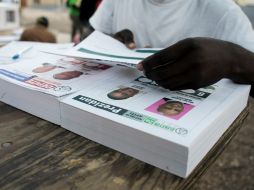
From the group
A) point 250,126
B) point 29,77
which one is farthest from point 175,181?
point 250,126

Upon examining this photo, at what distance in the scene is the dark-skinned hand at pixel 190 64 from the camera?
1.56ft

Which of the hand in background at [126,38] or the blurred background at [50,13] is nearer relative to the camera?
the hand in background at [126,38]

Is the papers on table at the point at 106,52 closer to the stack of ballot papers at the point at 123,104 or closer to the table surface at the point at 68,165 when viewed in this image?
the stack of ballot papers at the point at 123,104

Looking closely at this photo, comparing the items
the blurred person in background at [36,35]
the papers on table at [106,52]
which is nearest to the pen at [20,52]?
the papers on table at [106,52]

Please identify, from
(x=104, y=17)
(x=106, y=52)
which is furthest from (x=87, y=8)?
(x=106, y=52)

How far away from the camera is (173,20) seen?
904mm

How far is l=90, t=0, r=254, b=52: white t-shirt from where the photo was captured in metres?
0.80

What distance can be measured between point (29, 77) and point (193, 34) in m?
0.51

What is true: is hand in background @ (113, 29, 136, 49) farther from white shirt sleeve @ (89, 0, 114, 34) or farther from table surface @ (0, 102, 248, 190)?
table surface @ (0, 102, 248, 190)

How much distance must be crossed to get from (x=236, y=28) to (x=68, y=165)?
58cm

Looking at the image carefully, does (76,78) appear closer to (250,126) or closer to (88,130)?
(88,130)

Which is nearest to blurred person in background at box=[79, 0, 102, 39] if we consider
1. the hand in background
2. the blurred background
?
the blurred background

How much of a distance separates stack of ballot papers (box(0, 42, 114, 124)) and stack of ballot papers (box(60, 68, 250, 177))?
1.2 inches

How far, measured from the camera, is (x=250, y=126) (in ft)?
4.25
